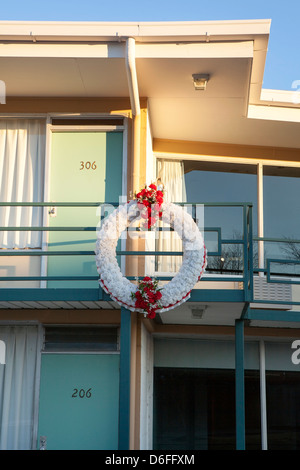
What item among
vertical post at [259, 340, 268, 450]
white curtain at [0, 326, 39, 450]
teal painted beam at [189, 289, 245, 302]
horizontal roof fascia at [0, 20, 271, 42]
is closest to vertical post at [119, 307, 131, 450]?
teal painted beam at [189, 289, 245, 302]

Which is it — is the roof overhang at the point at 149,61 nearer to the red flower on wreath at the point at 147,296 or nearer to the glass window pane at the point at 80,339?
the red flower on wreath at the point at 147,296

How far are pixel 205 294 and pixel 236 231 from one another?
3.05 m

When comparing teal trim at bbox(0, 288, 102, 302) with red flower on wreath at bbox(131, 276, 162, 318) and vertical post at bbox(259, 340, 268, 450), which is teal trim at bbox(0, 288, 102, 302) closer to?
red flower on wreath at bbox(131, 276, 162, 318)

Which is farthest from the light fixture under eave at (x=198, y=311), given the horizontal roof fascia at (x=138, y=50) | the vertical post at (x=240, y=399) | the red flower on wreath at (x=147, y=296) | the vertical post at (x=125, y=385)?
the horizontal roof fascia at (x=138, y=50)

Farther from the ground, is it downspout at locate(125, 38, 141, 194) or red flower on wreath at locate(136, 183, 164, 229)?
downspout at locate(125, 38, 141, 194)

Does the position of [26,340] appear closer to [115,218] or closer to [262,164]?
[115,218]

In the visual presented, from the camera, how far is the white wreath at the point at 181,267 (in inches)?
291

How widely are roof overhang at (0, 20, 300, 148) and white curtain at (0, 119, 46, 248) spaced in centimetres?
49

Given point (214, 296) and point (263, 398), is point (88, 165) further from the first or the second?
point (263, 398)

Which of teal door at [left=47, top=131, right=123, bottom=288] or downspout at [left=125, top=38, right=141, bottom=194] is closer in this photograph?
downspout at [left=125, top=38, right=141, bottom=194]

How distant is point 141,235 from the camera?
8.51 metres

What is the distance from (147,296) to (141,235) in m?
1.38

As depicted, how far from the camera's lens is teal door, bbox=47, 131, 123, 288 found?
866 cm

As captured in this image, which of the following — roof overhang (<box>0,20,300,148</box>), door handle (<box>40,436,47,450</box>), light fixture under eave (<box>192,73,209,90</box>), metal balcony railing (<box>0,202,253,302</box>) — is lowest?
door handle (<box>40,436,47,450</box>)
